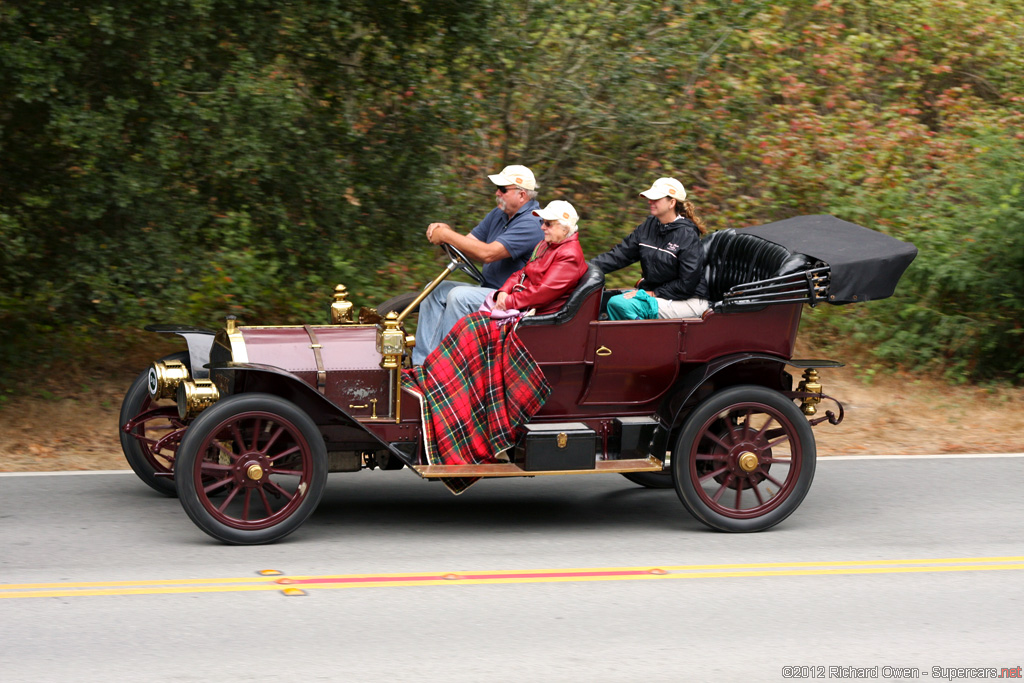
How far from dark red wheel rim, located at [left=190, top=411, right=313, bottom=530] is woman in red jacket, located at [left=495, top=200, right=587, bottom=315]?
1385mm

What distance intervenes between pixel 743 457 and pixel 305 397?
247cm

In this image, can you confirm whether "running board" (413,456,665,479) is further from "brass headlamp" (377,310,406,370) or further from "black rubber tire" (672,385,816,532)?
"brass headlamp" (377,310,406,370)

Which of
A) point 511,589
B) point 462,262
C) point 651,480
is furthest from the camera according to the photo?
point 651,480

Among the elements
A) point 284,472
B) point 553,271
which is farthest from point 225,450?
point 553,271

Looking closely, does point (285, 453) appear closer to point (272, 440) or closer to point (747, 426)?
point (272, 440)

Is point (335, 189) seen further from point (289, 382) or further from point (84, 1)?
point (289, 382)

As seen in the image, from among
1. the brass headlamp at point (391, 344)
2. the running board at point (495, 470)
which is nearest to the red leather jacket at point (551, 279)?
the brass headlamp at point (391, 344)

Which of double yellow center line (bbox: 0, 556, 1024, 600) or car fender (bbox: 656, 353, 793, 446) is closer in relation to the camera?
double yellow center line (bbox: 0, 556, 1024, 600)

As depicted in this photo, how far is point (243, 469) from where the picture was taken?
6.04m

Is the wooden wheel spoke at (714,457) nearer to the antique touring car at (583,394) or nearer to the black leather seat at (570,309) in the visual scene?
the antique touring car at (583,394)

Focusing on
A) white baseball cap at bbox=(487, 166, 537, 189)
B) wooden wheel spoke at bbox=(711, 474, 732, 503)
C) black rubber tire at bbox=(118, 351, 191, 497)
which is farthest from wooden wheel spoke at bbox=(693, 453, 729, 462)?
black rubber tire at bbox=(118, 351, 191, 497)

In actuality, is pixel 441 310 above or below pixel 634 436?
above

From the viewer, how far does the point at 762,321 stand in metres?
6.61

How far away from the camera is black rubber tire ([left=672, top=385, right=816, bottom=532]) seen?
6.41 meters
